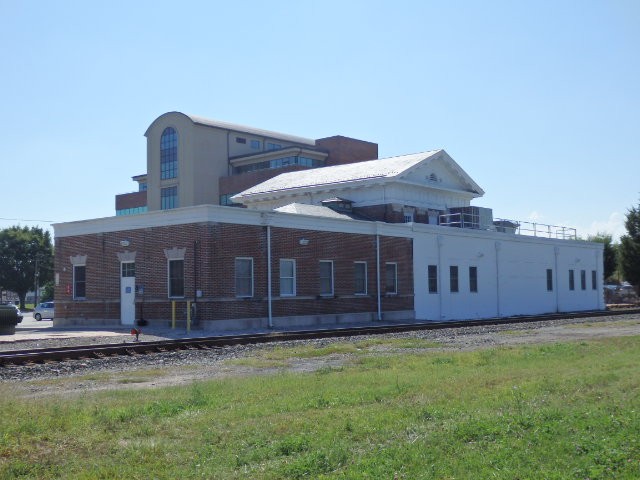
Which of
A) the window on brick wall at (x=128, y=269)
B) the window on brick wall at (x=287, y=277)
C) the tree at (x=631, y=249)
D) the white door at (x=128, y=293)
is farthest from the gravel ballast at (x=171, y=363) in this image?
the tree at (x=631, y=249)

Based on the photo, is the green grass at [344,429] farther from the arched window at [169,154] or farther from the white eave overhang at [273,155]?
the arched window at [169,154]

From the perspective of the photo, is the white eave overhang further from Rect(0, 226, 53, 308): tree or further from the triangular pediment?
Rect(0, 226, 53, 308): tree

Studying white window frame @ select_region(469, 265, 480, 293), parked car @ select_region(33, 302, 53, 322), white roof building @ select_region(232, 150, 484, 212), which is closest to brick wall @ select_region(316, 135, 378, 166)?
white roof building @ select_region(232, 150, 484, 212)

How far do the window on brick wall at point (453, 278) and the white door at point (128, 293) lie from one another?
1715 cm

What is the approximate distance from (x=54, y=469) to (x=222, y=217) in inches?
877

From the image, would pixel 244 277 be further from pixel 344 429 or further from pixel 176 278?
pixel 344 429

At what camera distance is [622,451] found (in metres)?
7.09

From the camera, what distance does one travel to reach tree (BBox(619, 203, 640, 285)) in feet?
208

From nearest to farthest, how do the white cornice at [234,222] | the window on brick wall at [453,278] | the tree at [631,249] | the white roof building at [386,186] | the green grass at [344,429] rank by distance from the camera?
the green grass at [344,429] → the white cornice at [234,222] → the window on brick wall at [453,278] → the white roof building at [386,186] → the tree at [631,249]

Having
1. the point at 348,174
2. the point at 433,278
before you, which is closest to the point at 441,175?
the point at 348,174

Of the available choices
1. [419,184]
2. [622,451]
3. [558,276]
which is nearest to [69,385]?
[622,451]

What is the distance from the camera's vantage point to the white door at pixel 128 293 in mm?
31312

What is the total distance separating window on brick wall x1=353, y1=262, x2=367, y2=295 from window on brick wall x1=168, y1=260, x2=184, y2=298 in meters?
8.82

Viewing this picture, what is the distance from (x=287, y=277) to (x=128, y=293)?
656 cm
